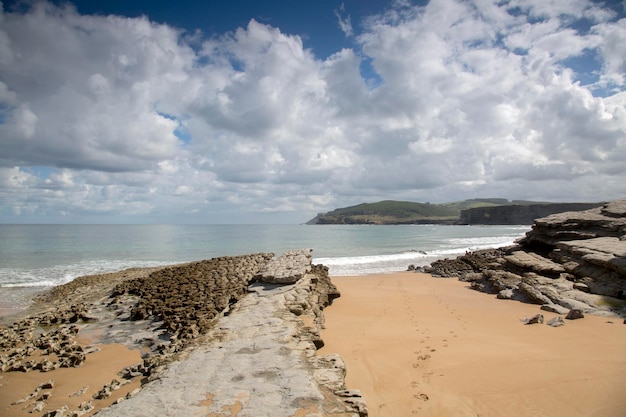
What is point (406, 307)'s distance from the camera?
14.3 m

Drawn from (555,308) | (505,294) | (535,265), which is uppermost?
(535,265)

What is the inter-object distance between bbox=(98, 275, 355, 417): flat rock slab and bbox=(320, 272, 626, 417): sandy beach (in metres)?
1.49

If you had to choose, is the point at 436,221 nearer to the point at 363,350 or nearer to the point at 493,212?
the point at 493,212

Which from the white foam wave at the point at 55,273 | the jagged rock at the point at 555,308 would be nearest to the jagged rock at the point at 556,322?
the jagged rock at the point at 555,308

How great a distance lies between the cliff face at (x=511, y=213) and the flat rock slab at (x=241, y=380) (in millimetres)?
149495

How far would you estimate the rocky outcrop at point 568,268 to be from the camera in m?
13.5

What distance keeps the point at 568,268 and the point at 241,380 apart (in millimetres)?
18145

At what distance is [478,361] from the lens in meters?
7.95

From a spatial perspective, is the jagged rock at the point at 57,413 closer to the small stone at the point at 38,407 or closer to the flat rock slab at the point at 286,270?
the small stone at the point at 38,407

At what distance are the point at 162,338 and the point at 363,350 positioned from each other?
607 centimetres

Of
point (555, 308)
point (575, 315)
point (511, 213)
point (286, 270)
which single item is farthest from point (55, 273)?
point (511, 213)

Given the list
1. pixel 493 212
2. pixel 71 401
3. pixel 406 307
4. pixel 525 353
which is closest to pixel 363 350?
pixel 525 353

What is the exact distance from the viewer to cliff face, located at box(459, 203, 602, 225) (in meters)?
135

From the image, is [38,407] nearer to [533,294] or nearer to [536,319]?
[536,319]
